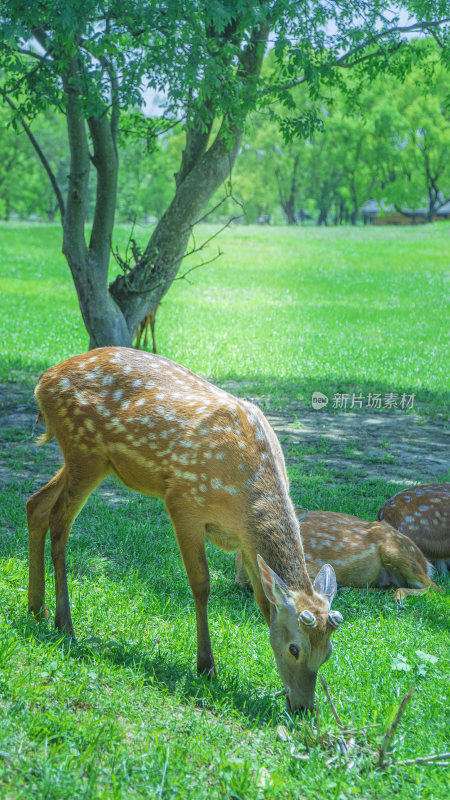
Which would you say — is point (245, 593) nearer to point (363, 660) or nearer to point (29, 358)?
point (363, 660)

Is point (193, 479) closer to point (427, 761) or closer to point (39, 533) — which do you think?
point (39, 533)

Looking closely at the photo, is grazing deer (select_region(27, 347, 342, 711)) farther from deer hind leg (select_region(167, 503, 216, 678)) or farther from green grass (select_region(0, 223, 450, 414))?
green grass (select_region(0, 223, 450, 414))

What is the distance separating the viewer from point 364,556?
6.05 metres

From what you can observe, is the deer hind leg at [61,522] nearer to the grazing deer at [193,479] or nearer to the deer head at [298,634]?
the grazing deer at [193,479]

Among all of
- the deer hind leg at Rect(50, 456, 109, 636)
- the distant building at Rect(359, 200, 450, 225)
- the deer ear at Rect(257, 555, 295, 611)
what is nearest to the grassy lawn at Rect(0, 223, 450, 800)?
the deer hind leg at Rect(50, 456, 109, 636)

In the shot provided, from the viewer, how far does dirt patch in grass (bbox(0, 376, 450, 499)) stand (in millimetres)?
8500

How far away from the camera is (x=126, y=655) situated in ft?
14.6

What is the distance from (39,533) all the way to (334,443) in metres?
5.46

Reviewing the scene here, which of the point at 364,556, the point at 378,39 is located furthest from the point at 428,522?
the point at 378,39

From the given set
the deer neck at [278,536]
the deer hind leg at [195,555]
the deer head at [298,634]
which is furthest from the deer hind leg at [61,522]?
the deer head at [298,634]

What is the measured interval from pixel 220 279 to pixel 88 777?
25.5m

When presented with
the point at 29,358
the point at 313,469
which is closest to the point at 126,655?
the point at 313,469

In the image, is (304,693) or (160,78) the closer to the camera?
(304,693)

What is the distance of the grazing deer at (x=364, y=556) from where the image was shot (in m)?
6.05
